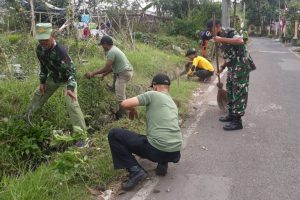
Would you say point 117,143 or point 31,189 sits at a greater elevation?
point 117,143

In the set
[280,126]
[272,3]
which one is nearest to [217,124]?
[280,126]

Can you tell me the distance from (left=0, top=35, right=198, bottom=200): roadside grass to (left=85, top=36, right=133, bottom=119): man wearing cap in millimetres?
222

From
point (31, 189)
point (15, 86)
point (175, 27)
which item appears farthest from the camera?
point (175, 27)

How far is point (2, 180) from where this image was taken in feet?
14.6

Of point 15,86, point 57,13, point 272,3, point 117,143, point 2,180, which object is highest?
point 272,3

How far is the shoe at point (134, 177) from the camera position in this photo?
4.40 metres

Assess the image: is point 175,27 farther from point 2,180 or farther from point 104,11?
point 2,180

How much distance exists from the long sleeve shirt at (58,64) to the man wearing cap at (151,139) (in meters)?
1.32

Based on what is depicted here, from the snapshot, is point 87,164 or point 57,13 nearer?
point 87,164

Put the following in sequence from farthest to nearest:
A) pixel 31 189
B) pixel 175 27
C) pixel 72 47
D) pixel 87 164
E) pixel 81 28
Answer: pixel 175 27 → pixel 81 28 → pixel 72 47 → pixel 87 164 → pixel 31 189

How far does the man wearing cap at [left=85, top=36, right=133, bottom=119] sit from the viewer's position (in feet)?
22.5

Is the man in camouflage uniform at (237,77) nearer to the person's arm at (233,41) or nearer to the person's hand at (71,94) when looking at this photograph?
the person's arm at (233,41)

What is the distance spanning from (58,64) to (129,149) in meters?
1.72

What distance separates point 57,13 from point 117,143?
5279 millimetres
